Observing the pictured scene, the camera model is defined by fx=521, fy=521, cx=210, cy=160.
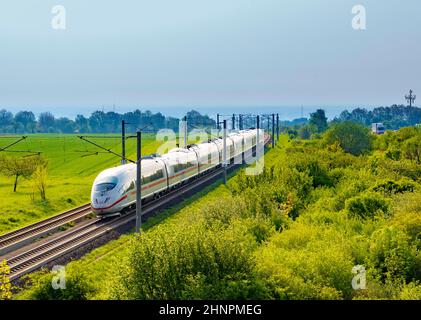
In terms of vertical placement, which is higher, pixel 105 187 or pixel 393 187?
pixel 105 187

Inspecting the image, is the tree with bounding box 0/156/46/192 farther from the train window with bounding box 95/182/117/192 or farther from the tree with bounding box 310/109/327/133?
the tree with bounding box 310/109/327/133

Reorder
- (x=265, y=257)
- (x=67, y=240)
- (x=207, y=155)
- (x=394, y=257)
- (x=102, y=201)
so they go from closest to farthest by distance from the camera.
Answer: (x=265, y=257) < (x=394, y=257) < (x=67, y=240) < (x=102, y=201) < (x=207, y=155)

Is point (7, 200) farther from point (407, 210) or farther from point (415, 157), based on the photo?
point (415, 157)

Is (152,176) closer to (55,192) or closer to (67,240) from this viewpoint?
(67,240)

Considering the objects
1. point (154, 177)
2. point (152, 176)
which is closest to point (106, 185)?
point (152, 176)

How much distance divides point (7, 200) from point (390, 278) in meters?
41.1

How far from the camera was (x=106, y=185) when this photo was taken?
3522 cm

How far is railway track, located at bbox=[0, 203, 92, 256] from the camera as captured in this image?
3059 centimetres

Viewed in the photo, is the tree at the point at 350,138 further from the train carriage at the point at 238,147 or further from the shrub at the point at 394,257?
the shrub at the point at 394,257

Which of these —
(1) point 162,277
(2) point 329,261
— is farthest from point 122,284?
(2) point 329,261

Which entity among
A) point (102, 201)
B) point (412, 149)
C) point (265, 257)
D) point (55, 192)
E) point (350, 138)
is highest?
point (350, 138)

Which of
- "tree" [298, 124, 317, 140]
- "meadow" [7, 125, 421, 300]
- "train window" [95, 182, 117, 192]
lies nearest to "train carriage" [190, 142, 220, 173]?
"train window" [95, 182, 117, 192]

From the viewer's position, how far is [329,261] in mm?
18094

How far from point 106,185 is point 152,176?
21.5 feet
